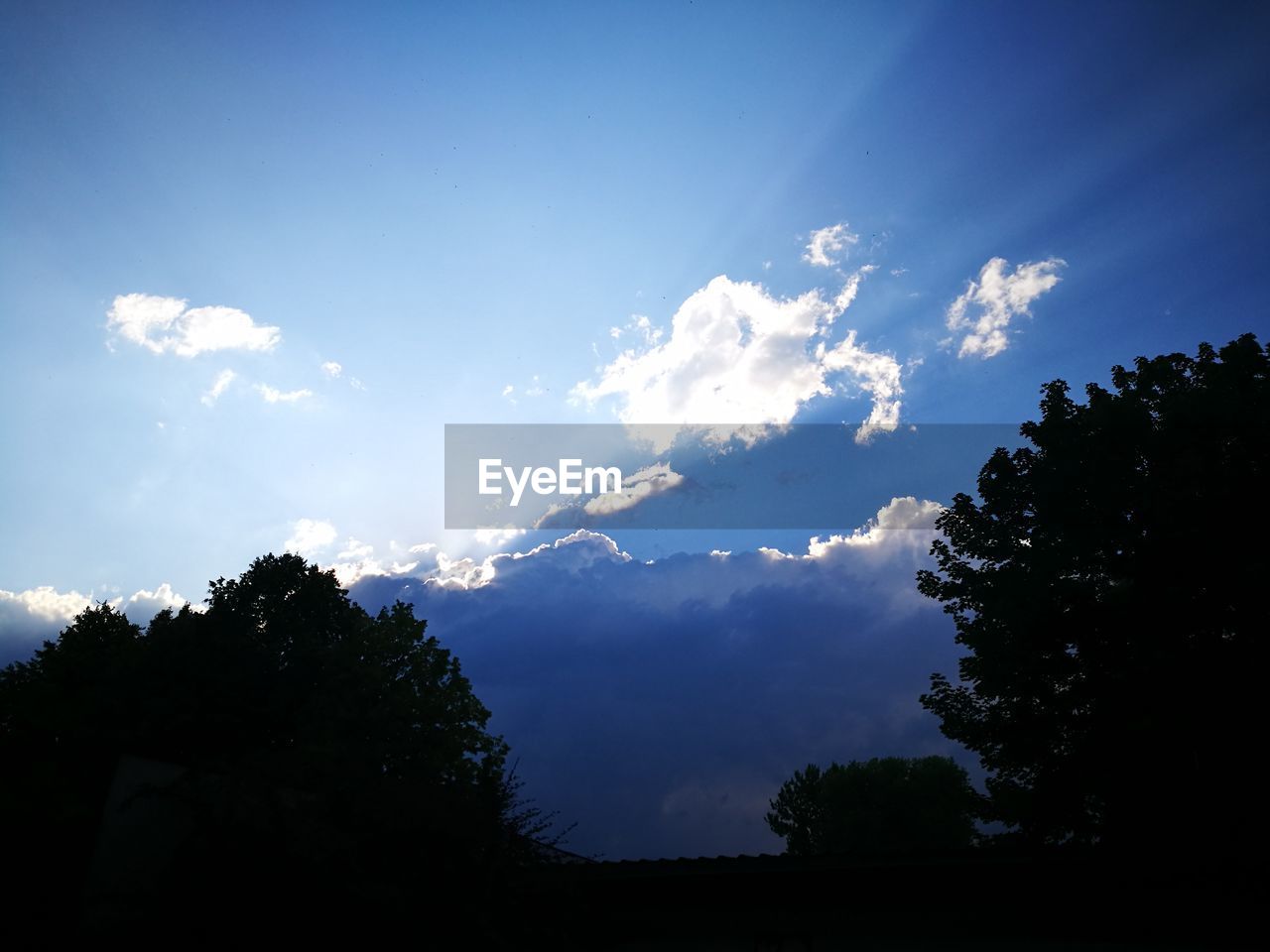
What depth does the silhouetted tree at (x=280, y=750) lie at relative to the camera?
9.91 meters

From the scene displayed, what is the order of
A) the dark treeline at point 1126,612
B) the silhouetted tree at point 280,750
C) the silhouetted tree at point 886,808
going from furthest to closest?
the silhouetted tree at point 886,808 → the dark treeline at point 1126,612 → the silhouetted tree at point 280,750

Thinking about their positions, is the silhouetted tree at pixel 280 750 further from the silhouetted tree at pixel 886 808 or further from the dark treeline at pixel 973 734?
the silhouetted tree at pixel 886 808

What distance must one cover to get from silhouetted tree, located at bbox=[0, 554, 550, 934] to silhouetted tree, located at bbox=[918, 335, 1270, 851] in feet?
37.5

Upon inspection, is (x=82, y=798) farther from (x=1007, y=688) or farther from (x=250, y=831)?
(x=1007, y=688)

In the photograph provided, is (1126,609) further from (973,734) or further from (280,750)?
(280,750)

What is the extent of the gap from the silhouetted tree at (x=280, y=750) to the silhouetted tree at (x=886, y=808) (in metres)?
29.4

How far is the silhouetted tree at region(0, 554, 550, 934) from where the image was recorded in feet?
32.5

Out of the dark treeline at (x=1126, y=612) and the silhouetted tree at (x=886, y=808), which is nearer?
the dark treeline at (x=1126, y=612)

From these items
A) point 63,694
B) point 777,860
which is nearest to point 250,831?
point 777,860

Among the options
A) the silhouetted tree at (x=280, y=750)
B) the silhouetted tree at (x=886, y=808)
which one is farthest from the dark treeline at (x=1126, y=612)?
the silhouetted tree at (x=886, y=808)

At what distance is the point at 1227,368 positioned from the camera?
55.2 feet

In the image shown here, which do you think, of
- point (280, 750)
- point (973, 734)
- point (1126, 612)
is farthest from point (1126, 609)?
point (280, 750)

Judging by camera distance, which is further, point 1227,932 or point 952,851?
point 952,851

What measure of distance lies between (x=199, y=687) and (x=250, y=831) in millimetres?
23806
